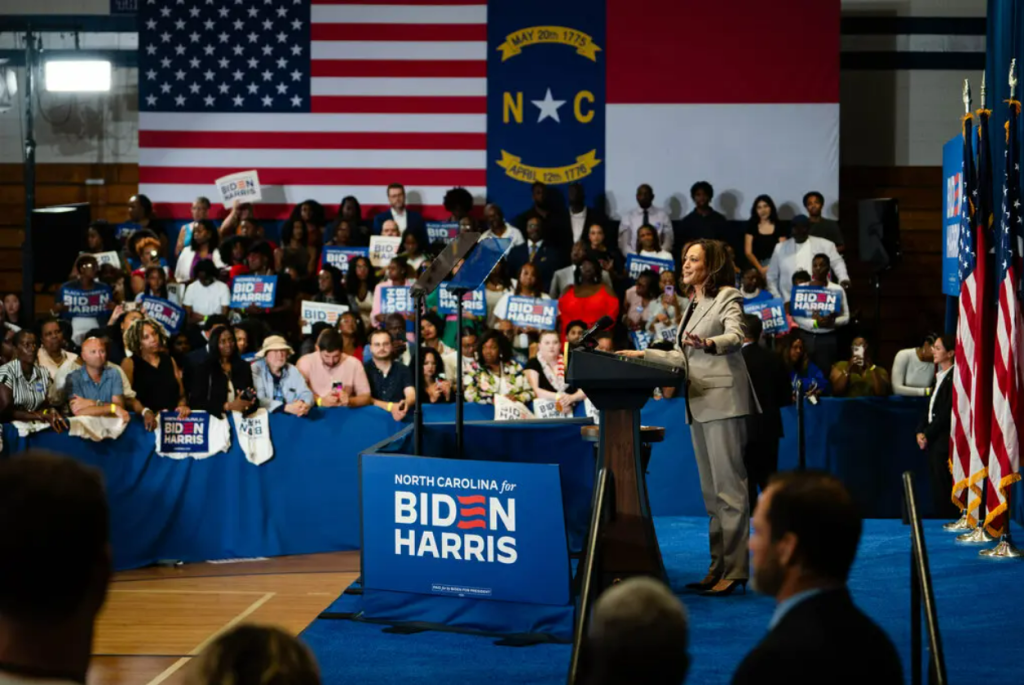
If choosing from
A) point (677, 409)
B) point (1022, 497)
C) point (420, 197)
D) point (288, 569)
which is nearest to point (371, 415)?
point (288, 569)

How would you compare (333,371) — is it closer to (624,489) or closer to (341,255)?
(341,255)

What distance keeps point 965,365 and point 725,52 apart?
773 centimetres

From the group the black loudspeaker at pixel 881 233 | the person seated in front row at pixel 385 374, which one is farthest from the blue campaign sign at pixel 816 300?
the person seated in front row at pixel 385 374

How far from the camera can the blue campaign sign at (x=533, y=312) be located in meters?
11.7

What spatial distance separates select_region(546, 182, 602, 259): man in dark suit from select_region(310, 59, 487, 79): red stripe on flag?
208 centimetres

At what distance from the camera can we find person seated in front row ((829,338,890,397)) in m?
11.6

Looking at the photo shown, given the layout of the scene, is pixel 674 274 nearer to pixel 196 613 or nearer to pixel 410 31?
pixel 410 31

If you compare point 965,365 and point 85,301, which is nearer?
point 965,365

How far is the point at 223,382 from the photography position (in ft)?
32.9

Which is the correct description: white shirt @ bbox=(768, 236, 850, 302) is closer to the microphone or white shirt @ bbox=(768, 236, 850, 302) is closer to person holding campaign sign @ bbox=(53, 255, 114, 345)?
person holding campaign sign @ bbox=(53, 255, 114, 345)

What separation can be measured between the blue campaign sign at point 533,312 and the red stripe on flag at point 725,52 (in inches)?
184

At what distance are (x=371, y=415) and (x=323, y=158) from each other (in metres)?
6.50

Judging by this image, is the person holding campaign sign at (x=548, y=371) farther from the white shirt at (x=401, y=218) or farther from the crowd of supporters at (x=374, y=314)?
the white shirt at (x=401, y=218)

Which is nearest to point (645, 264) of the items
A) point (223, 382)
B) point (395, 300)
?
point (395, 300)
